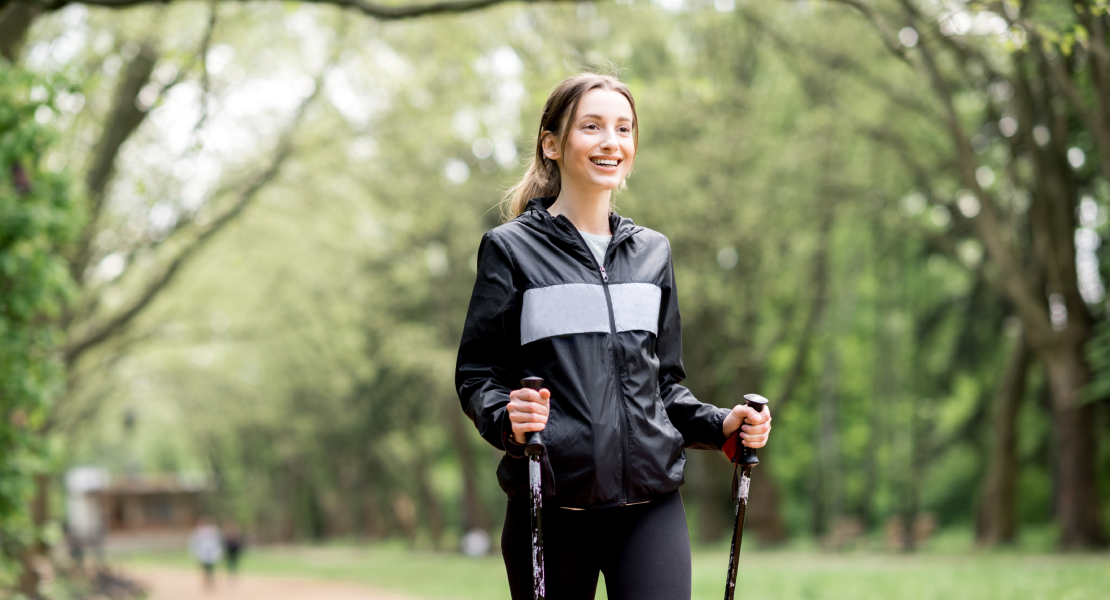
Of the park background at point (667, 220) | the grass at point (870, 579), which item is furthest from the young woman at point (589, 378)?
the grass at point (870, 579)

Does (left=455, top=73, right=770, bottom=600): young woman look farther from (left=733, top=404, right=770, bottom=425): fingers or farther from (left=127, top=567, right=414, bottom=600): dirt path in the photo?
(left=127, top=567, right=414, bottom=600): dirt path

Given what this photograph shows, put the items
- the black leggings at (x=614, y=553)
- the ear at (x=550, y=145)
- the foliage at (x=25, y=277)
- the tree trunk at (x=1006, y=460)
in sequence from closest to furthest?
the black leggings at (x=614, y=553)
the ear at (x=550, y=145)
the foliage at (x=25, y=277)
the tree trunk at (x=1006, y=460)

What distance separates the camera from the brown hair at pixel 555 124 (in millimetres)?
2762

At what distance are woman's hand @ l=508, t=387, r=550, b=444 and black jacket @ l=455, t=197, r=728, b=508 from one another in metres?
0.08

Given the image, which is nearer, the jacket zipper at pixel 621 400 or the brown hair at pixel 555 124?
the jacket zipper at pixel 621 400

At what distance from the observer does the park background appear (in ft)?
31.6

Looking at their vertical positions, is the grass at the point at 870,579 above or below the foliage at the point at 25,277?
below

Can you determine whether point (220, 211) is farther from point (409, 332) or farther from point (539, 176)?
point (539, 176)

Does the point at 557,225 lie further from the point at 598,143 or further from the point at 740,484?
the point at 740,484

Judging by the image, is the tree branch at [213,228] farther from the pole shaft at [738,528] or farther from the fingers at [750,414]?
the fingers at [750,414]

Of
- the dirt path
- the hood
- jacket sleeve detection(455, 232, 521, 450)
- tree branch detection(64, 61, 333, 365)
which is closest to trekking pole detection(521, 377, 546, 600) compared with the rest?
jacket sleeve detection(455, 232, 521, 450)

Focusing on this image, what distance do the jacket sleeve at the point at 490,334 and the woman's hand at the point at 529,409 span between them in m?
0.20

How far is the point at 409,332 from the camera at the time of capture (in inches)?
925

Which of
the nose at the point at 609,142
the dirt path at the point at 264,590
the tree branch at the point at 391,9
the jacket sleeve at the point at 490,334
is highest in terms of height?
the tree branch at the point at 391,9
